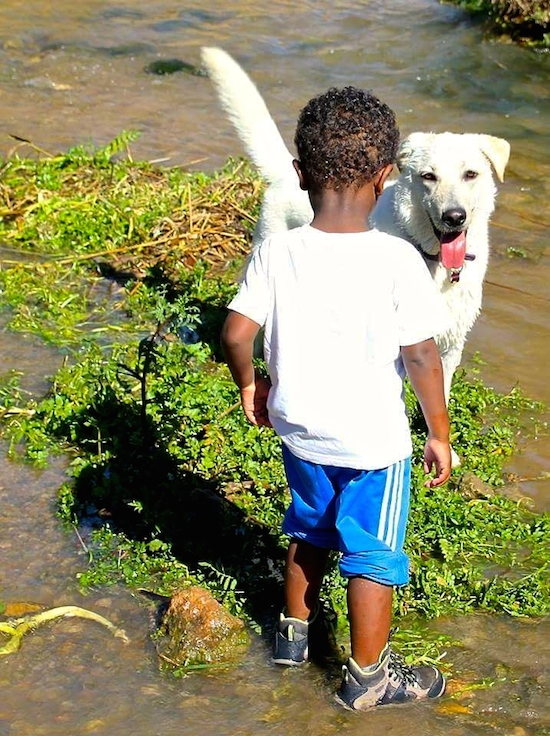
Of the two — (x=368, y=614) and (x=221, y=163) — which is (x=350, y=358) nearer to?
(x=368, y=614)

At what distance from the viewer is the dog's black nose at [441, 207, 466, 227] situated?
4707 millimetres

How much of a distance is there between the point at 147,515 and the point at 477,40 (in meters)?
11.0

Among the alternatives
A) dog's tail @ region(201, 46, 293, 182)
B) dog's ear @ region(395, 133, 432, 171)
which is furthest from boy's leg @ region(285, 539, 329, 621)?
dog's tail @ region(201, 46, 293, 182)

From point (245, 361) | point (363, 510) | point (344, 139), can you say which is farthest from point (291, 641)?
point (344, 139)

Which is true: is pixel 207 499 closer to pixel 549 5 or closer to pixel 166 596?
pixel 166 596

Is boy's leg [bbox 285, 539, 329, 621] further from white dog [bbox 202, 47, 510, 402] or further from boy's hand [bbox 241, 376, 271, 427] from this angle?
white dog [bbox 202, 47, 510, 402]

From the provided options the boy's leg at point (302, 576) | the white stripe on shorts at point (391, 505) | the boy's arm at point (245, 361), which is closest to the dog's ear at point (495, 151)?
the boy's arm at point (245, 361)

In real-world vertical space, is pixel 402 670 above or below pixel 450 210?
below

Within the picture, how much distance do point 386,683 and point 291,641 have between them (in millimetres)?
354

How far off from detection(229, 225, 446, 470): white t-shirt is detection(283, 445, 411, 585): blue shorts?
0.06 m

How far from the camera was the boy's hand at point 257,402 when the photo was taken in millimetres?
3283

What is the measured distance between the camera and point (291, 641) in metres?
3.47

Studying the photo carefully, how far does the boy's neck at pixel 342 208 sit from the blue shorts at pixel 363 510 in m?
0.74

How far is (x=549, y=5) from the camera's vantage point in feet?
43.1
